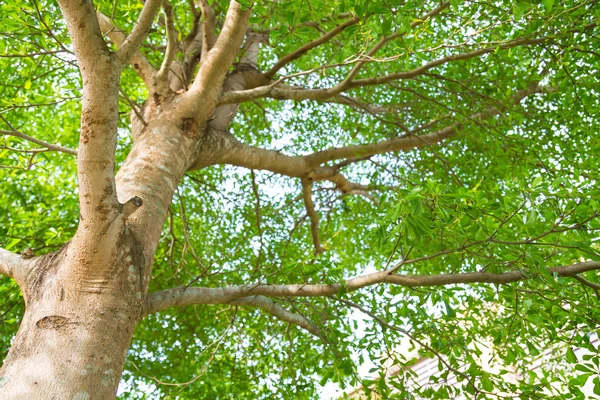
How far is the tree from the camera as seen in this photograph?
2.53 meters

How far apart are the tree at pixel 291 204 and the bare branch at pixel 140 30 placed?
1 cm

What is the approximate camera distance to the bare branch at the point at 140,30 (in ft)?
8.14

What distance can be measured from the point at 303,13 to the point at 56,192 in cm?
684

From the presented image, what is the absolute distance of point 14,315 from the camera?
21.3ft

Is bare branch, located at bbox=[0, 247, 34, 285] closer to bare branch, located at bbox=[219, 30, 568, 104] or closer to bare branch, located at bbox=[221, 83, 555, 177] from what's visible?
bare branch, located at bbox=[219, 30, 568, 104]

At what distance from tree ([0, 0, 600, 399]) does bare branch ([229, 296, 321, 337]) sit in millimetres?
17

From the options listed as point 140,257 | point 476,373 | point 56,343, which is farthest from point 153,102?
point 476,373

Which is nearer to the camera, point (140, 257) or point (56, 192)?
point (140, 257)

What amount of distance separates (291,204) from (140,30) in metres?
6.47

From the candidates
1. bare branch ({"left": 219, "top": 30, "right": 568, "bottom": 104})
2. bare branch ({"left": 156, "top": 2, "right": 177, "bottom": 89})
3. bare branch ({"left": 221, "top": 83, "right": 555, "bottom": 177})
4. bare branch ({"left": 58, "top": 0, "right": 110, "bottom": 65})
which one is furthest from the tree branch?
bare branch ({"left": 58, "top": 0, "right": 110, "bottom": 65})

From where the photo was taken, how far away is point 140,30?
8.32 feet

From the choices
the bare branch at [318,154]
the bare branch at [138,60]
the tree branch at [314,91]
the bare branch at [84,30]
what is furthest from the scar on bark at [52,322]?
the bare branch at [138,60]

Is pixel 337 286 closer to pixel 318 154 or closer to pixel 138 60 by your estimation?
pixel 318 154

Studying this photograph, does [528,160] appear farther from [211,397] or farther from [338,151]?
[211,397]
